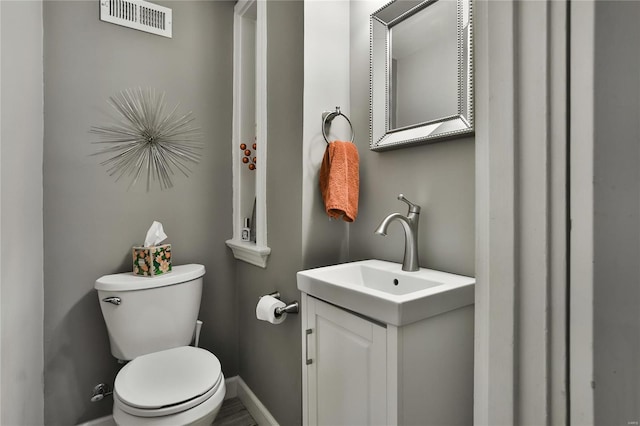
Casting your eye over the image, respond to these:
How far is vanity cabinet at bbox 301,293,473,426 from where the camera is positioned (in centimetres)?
77

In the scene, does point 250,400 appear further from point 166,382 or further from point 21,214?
point 21,214

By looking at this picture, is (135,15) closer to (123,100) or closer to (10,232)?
(123,100)

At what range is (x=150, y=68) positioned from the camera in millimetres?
1673

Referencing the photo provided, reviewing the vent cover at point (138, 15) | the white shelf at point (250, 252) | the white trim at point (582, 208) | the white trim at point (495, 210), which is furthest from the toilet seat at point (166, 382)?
the vent cover at point (138, 15)

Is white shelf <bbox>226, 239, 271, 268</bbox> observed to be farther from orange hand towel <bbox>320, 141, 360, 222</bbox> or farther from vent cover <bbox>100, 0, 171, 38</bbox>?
vent cover <bbox>100, 0, 171, 38</bbox>

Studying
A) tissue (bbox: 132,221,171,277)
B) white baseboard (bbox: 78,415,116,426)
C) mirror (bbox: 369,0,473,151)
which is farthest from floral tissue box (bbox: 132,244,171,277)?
mirror (bbox: 369,0,473,151)

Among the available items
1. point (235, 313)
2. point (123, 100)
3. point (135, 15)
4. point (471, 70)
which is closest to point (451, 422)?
point (471, 70)

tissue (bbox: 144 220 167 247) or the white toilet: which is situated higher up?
tissue (bbox: 144 220 167 247)

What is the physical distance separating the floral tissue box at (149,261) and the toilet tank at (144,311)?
36mm

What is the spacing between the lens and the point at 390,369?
771mm

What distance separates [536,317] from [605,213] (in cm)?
13

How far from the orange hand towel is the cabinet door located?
38 centimetres

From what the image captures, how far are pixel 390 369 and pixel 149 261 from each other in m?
1.23

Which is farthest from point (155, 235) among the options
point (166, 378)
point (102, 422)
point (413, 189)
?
point (413, 189)
